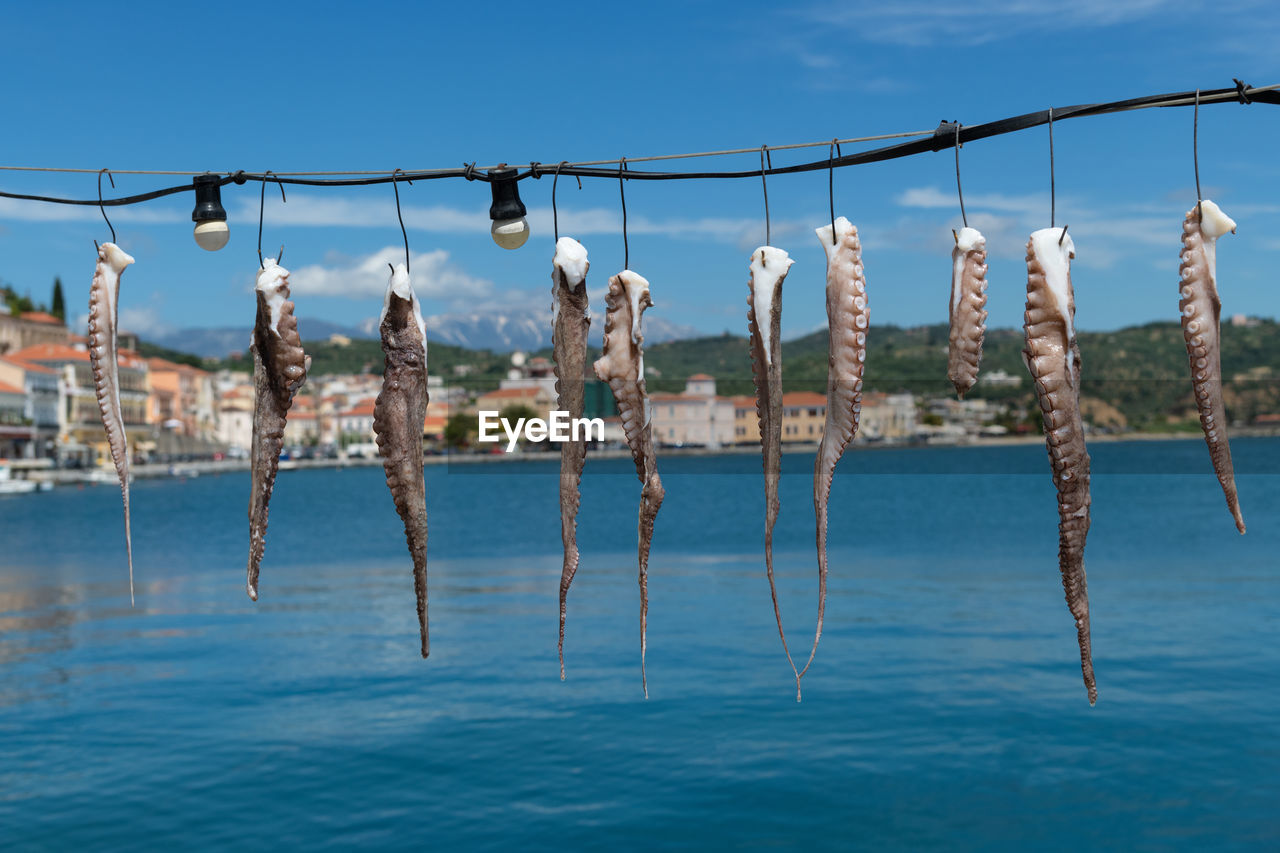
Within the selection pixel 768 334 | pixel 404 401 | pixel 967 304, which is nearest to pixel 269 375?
pixel 404 401

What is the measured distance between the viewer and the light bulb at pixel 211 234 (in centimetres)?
661

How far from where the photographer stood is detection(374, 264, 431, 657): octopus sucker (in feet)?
18.8

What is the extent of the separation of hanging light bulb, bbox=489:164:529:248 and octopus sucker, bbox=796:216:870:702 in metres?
1.70

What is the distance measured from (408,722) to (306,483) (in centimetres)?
17119

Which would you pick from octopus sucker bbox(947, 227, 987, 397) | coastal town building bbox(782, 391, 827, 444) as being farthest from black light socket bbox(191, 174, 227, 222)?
coastal town building bbox(782, 391, 827, 444)

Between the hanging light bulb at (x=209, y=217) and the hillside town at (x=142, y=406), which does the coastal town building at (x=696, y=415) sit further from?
the hanging light bulb at (x=209, y=217)

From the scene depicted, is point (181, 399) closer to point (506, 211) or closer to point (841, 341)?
point (506, 211)

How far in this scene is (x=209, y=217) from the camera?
21.6 feet

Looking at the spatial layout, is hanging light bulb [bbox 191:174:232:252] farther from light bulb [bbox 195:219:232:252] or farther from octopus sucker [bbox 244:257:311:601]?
octopus sucker [bbox 244:257:311:601]

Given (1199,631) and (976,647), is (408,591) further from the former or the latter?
(1199,631)

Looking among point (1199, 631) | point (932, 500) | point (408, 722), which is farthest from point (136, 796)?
point (932, 500)

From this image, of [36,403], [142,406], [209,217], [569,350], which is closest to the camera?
[569,350]

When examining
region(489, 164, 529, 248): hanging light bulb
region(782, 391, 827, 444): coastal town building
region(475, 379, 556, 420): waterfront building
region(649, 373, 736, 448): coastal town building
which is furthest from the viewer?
region(649, 373, 736, 448): coastal town building

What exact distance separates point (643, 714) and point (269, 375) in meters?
18.8
